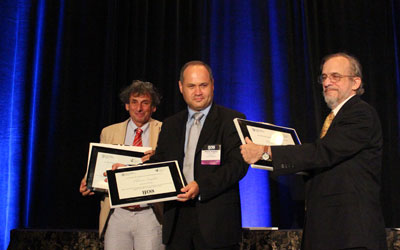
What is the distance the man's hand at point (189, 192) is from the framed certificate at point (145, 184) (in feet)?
0.13

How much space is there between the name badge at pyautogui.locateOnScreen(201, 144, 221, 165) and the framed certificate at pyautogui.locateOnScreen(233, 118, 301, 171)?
165 millimetres

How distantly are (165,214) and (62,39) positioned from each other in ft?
8.77

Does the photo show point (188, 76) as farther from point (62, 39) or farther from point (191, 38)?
point (62, 39)

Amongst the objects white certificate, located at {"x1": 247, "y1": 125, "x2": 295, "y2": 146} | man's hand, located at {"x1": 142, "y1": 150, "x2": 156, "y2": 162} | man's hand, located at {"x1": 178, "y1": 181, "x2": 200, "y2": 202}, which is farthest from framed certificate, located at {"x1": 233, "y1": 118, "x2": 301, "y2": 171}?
man's hand, located at {"x1": 142, "y1": 150, "x2": 156, "y2": 162}

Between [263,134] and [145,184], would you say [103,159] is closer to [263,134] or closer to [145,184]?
[145,184]

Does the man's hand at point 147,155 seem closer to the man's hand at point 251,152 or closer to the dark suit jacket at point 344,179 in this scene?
the man's hand at point 251,152

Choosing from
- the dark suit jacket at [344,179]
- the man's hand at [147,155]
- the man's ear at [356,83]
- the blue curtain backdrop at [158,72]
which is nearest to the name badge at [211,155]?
the dark suit jacket at [344,179]

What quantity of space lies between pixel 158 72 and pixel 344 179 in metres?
2.60

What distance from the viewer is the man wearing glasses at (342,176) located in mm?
2015

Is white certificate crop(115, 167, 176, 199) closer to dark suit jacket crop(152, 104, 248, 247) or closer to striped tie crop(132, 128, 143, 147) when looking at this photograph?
dark suit jacket crop(152, 104, 248, 247)

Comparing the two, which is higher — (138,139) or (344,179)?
(138,139)

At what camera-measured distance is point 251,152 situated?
2209mm

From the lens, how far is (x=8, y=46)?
4.37m

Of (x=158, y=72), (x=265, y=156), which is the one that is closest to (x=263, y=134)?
(x=265, y=156)
